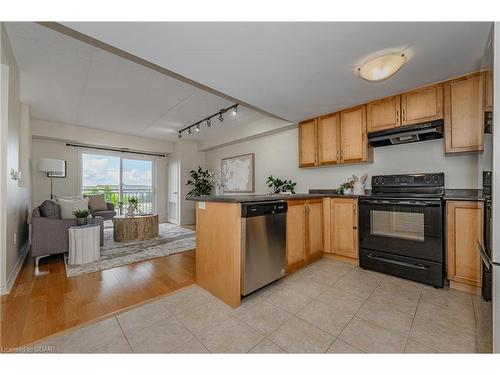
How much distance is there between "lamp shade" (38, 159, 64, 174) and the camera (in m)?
4.10

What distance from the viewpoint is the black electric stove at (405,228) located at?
202cm

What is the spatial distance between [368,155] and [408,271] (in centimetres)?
149

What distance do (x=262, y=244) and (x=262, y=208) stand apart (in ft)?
1.13

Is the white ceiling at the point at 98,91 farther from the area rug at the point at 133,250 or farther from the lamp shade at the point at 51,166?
the area rug at the point at 133,250

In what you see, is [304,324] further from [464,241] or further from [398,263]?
[464,241]

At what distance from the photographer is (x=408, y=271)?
2.15 m

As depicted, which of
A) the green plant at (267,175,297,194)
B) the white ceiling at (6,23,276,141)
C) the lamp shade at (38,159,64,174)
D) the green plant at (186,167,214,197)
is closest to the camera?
the white ceiling at (6,23,276,141)

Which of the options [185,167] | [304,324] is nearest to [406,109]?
[304,324]

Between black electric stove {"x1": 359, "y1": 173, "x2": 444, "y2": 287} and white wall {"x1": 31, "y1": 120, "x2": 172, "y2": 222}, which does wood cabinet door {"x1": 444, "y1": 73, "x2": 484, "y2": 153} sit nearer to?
black electric stove {"x1": 359, "y1": 173, "x2": 444, "y2": 287}

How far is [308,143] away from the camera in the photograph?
340cm

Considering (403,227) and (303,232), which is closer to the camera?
(403,227)

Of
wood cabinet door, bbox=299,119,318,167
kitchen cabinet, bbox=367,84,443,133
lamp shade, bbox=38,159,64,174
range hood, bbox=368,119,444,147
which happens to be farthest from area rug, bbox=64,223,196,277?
kitchen cabinet, bbox=367,84,443,133

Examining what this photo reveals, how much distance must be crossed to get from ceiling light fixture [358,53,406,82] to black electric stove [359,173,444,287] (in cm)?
129

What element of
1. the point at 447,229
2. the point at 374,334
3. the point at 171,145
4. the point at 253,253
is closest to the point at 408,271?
the point at 447,229
